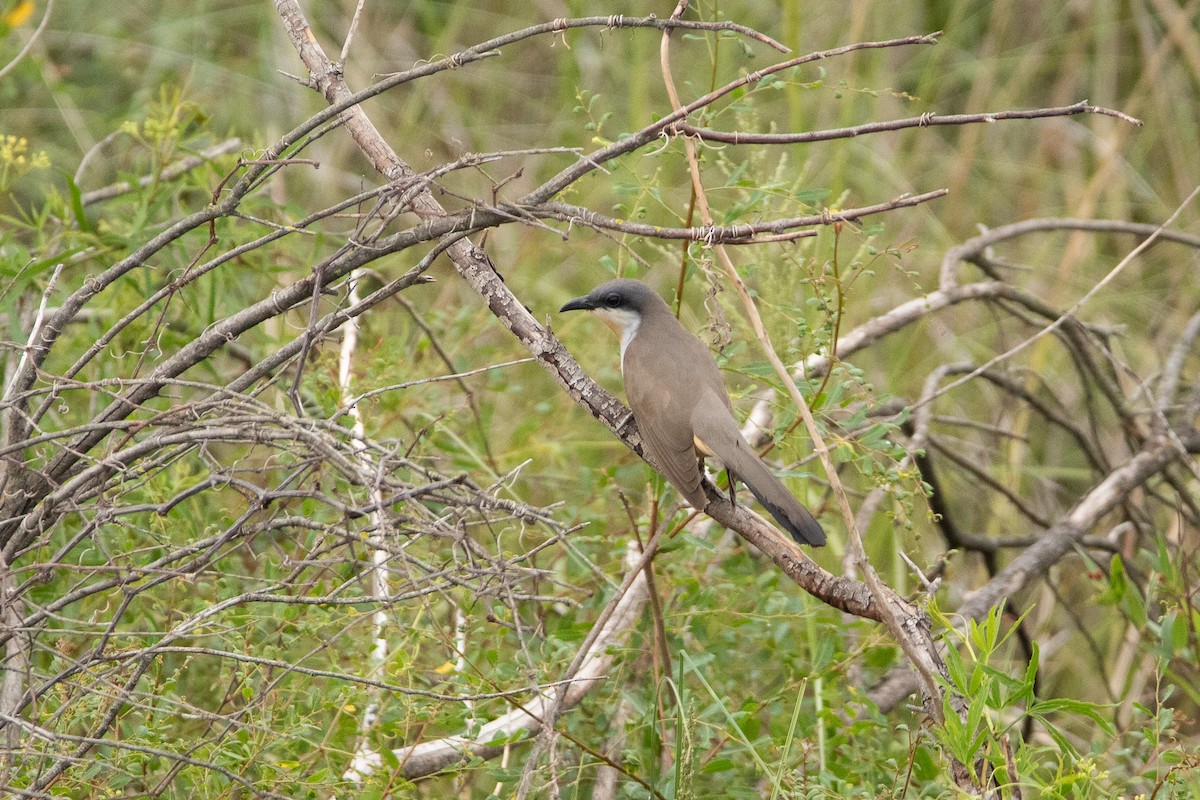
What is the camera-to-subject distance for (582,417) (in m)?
5.52

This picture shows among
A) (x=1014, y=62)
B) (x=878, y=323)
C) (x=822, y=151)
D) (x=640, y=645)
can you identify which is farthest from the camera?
(x=1014, y=62)

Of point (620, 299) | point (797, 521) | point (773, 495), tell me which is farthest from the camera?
point (620, 299)

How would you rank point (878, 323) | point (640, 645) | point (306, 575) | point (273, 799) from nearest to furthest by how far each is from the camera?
point (273, 799) → point (306, 575) → point (640, 645) → point (878, 323)

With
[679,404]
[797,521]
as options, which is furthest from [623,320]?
[797,521]

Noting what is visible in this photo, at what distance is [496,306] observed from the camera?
2986 millimetres

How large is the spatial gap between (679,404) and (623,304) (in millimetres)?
661

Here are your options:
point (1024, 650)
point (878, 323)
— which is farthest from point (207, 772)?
point (1024, 650)

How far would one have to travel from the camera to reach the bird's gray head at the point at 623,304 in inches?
155

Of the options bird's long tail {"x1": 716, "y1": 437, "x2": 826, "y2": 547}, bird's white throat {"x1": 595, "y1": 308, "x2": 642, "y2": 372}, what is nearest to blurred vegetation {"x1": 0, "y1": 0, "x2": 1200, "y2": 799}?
bird's long tail {"x1": 716, "y1": 437, "x2": 826, "y2": 547}

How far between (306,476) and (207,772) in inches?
28.3

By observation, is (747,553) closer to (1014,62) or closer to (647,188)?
(647,188)

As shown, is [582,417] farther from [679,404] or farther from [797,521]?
[797,521]

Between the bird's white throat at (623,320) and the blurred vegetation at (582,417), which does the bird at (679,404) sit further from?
the blurred vegetation at (582,417)

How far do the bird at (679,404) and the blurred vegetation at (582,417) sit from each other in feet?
0.45
